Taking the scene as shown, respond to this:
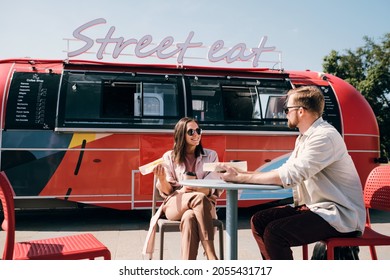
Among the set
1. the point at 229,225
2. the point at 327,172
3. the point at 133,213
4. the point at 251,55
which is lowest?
the point at 133,213

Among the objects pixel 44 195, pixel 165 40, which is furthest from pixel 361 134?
pixel 44 195

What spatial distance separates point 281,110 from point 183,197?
3.40 m

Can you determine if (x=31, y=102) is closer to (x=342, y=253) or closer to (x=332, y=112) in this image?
(x=342, y=253)

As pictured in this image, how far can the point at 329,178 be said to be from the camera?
2.35 m

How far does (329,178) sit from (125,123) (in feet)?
11.4

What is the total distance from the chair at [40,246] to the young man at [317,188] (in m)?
0.96

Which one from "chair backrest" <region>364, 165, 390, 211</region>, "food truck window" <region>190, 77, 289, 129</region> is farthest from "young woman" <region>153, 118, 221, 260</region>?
"food truck window" <region>190, 77, 289, 129</region>

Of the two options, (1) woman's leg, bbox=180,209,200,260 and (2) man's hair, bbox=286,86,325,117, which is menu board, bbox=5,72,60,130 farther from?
(2) man's hair, bbox=286,86,325,117

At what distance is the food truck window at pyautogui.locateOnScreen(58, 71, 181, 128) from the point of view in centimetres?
518

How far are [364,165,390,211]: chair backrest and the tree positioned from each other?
51.9 ft

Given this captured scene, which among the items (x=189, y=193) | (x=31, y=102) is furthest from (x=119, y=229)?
(x=189, y=193)

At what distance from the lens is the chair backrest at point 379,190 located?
2645 mm

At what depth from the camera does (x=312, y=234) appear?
2.27 metres
